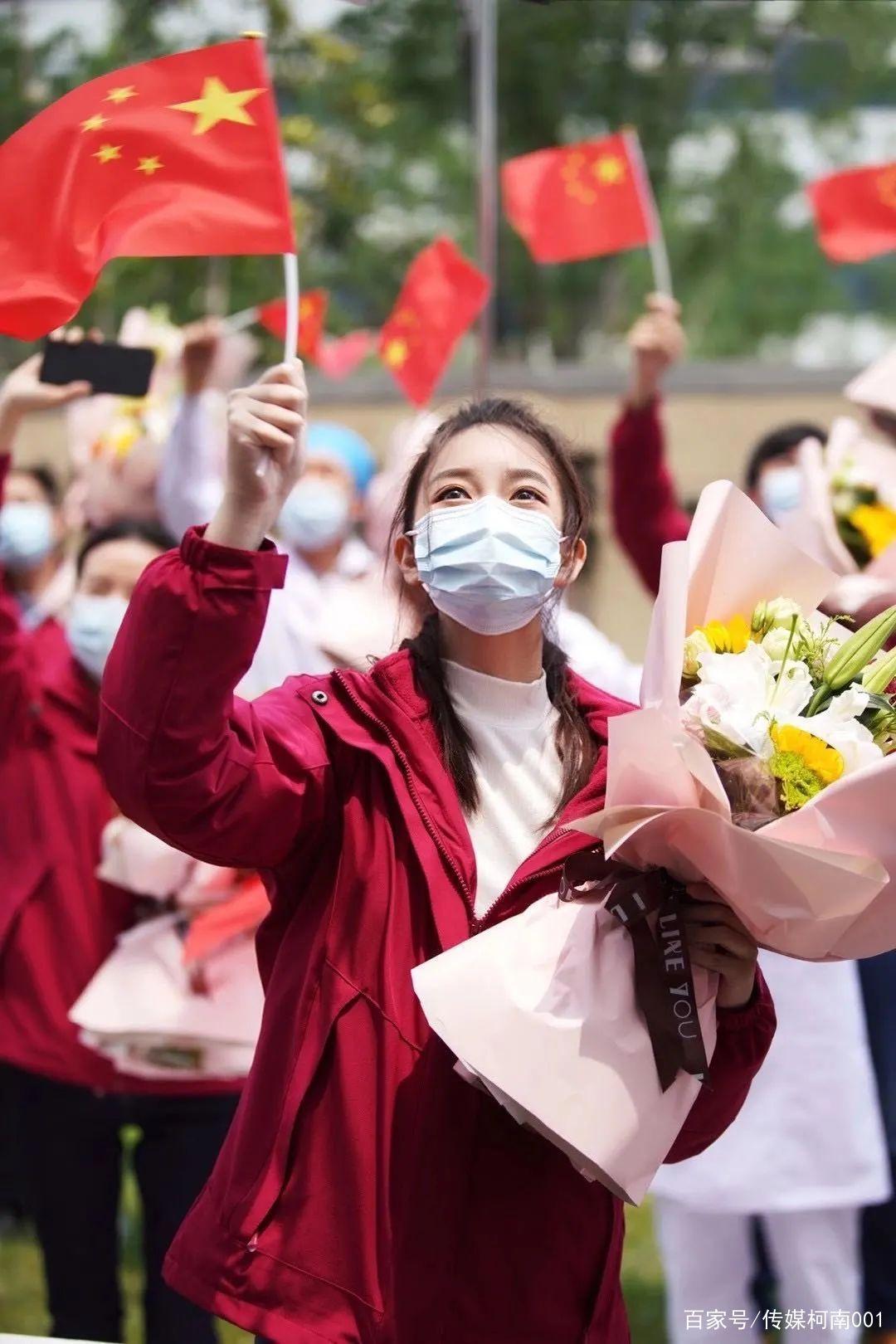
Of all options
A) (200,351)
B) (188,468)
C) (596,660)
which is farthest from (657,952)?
(188,468)

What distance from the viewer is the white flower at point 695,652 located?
2391 millimetres

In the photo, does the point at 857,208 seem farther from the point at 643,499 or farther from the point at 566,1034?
the point at 566,1034

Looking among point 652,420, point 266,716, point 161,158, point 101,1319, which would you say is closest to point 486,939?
point 266,716

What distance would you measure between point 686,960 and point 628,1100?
188 millimetres

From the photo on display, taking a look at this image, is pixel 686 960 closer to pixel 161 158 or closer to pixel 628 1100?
pixel 628 1100

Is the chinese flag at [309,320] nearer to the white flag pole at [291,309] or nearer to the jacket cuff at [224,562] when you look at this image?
the white flag pole at [291,309]

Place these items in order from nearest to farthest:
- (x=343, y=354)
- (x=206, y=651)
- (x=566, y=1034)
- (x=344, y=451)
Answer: (x=206, y=651) < (x=566, y=1034) < (x=344, y=451) < (x=343, y=354)

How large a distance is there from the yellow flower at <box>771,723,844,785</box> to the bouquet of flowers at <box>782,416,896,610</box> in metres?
1.72

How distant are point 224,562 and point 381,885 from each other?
0.51 meters

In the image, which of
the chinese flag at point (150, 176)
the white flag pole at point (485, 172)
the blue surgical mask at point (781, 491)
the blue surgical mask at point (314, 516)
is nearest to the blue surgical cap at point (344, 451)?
the blue surgical mask at point (314, 516)

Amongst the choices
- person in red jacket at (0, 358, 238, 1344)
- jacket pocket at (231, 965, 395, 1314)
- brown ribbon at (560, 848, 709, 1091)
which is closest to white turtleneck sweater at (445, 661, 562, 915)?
brown ribbon at (560, 848, 709, 1091)

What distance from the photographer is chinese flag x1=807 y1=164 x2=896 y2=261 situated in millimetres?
6270

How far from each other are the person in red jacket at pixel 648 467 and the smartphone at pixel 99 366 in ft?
4.52

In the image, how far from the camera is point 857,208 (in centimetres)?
632
